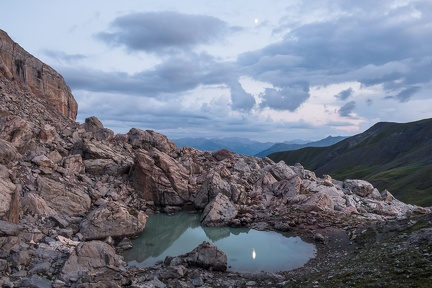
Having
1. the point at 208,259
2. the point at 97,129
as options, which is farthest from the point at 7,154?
the point at 97,129

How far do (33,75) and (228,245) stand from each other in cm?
8299

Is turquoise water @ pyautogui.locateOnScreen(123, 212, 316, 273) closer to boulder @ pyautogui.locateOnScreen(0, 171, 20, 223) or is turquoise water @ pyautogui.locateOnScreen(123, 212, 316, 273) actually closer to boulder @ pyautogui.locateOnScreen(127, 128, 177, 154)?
boulder @ pyautogui.locateOnScreen(0, 171, 20, 223)

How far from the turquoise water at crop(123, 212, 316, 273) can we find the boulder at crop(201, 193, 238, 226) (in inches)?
62.0

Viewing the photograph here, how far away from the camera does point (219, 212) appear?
65250 millimetres

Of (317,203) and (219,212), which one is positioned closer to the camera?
(219,212)

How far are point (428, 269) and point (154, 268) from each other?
88.1 feet

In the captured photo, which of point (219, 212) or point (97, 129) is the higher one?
point (97, 129)

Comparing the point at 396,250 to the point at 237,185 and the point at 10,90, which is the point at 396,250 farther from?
the point at 10,90

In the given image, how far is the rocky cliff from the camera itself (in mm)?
35125

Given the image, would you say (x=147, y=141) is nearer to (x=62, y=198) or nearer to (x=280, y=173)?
(x=280, y=173)

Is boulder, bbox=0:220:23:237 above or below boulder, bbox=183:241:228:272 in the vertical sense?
above

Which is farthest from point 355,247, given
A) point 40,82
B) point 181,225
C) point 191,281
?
point 40,82

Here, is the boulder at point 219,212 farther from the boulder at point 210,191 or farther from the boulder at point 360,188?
the boulder at point 360,188

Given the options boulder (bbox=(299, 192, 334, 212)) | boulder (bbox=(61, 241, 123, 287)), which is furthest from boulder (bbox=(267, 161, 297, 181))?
boulder (bbox=(61, 241, 123, 287))
